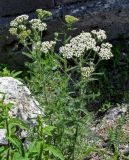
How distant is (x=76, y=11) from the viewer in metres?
6.03

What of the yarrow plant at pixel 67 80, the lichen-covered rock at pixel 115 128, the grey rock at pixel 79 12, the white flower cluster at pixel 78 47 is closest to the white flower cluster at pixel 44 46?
the yarrow plant at pixel 67 80

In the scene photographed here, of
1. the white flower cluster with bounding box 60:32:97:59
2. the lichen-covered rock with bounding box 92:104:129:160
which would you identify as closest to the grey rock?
the lichen-covered rock with bounding box 92:104:129:160

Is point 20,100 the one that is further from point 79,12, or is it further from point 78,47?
point 79,12

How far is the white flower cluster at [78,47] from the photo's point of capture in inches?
146

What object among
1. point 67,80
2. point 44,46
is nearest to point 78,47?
point 44,46

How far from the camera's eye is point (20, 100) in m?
4.39

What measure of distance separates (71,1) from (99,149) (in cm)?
211

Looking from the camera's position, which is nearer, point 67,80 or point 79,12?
point 67,80

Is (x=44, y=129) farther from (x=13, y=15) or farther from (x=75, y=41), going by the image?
(x=13, y=15)

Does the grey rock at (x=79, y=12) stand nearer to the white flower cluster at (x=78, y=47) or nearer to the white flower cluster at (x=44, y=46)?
the white flower cluster at (x=44, y=46)

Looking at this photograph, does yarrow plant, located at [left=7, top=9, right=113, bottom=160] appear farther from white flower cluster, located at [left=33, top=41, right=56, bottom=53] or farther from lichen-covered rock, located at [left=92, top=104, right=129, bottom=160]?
lichen-covered rock, located at [left=92, top=104, right=129, bottom=160]

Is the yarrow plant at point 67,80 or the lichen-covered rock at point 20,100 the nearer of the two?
the yarrow plant at point 67,80

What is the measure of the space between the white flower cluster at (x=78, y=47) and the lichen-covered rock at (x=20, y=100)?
65cm

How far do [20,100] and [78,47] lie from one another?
35.5 inches
